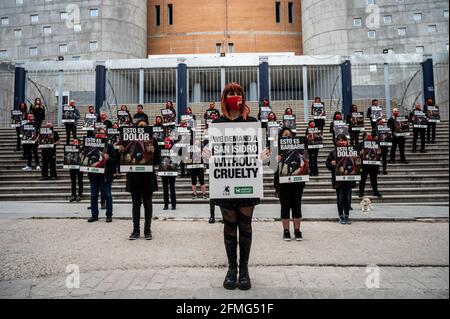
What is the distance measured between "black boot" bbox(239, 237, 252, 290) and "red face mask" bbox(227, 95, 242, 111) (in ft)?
5.02

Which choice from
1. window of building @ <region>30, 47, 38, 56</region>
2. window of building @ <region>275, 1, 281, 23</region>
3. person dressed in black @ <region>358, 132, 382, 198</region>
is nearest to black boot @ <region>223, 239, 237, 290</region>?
person dressed in black @ <region>358, 132, 382, 198</region>

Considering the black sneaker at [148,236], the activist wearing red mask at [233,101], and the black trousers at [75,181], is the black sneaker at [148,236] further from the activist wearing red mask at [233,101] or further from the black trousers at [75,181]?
the black trousers at [75,181]

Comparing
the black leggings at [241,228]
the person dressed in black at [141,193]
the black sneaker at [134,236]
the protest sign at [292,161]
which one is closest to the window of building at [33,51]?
the person dressed in black at [141,193]

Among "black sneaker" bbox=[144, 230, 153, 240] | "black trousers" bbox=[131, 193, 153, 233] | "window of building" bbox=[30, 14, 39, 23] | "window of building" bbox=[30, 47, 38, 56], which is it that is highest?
"window of building" bbox=[30, 14, 39, 23]

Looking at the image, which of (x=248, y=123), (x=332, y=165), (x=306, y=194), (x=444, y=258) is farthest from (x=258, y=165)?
(x=306, y=194)

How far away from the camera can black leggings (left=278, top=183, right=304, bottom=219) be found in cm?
689

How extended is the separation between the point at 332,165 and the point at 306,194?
3.59 m

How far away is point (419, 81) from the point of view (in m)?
22.6

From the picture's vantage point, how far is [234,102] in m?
4.31

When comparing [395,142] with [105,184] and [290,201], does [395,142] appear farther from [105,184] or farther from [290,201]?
[105,184]

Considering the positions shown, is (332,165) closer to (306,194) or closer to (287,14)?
Result: (306,194)

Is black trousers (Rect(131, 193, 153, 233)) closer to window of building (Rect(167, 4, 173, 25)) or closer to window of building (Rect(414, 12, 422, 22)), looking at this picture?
window of building (Rect(414, 12, 422, 22))

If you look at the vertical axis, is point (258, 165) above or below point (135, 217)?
above

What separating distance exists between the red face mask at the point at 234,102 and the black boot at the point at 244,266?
5.02ft
